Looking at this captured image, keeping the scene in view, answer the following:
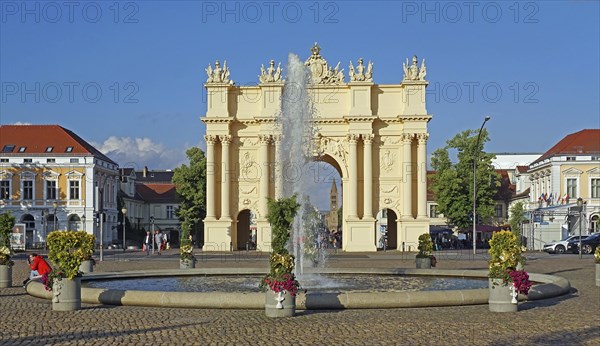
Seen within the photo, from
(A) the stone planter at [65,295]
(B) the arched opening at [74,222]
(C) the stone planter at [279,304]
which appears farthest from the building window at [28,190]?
(C) the stone planter at [279,304]

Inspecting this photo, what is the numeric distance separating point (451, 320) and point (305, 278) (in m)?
10.7

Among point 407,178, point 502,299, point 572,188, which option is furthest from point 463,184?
point 502,299

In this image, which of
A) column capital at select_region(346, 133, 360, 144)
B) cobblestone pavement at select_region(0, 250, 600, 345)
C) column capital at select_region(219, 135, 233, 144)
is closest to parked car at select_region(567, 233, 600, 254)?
column capital at select_region(346, 133, 360, 144)

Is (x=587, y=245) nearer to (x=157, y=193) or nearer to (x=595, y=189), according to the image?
(x=595, y=189)

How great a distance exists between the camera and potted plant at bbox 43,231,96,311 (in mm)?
19356

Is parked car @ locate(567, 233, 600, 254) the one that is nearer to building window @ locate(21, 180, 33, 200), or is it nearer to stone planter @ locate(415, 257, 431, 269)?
stone planter @ locate(415, 257, 431, 269)

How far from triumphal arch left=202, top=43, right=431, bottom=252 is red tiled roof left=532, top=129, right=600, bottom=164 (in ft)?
79.1

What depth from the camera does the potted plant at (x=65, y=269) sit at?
19.4 meters

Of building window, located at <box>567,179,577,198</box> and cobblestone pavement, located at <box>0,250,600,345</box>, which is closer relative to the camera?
cobblestone pavement, located at <box>0,250,600,345</box>

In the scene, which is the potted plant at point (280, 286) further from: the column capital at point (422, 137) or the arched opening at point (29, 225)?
the arched opening at point (29, 225)

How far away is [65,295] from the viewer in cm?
1934

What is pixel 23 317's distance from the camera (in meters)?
18.3

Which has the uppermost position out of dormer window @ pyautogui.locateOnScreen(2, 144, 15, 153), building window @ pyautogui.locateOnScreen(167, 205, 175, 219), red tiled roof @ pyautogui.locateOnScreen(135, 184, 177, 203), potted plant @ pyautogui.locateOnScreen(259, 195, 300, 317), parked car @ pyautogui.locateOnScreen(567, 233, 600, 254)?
dormer window @ pyautogui.locateOnScreen(2, 144, 15, 153)

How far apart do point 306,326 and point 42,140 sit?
251ft
